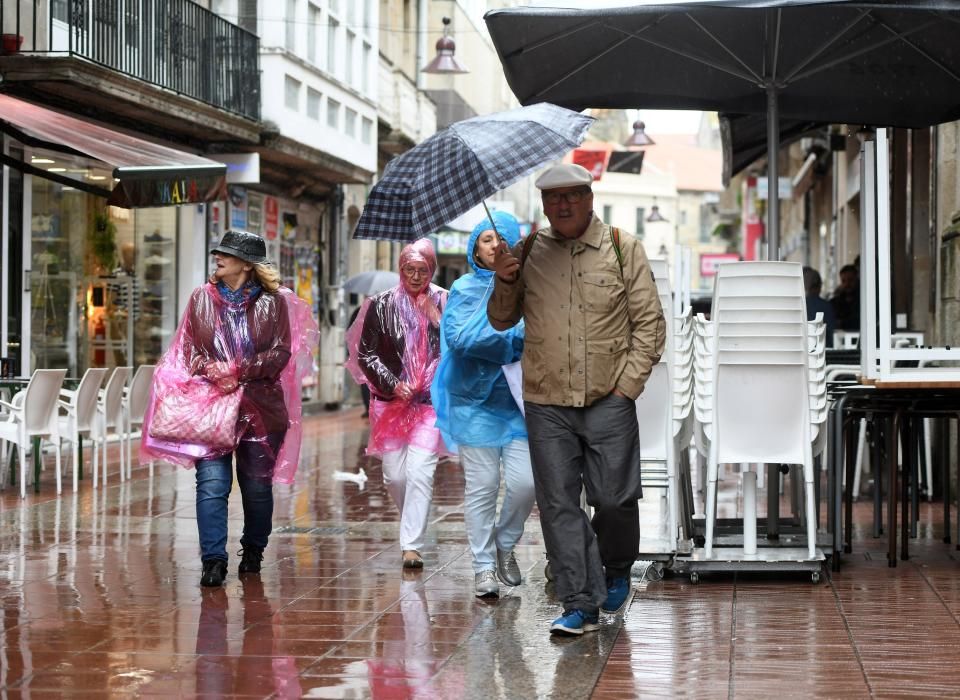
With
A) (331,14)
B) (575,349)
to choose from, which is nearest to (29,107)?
(575,349)

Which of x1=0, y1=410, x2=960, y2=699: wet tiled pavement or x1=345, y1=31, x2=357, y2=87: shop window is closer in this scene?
x1=0, y1=410, x2=960, y2=699: wet tiled pavement

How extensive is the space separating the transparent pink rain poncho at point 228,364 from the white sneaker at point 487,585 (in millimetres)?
1495

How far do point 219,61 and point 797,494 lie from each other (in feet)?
45.1

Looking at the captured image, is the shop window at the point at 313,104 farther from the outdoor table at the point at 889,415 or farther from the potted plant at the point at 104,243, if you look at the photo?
the outdoor table at the point at 889,415

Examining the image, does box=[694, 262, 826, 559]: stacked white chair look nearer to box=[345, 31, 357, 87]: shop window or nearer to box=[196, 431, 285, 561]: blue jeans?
box=[196, 431, 285, 561]: blue jeans

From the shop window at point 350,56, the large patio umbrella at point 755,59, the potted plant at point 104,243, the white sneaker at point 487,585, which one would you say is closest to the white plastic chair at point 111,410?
the large patio umbrella at point 755,59

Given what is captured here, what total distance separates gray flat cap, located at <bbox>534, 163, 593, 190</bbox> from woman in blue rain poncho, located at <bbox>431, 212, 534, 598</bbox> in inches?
28.8

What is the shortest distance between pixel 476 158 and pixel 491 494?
1743mm

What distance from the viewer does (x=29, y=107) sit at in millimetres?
13969

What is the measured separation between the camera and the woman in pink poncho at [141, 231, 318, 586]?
325 inches

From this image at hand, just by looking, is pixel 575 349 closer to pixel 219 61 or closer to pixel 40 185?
pixel 40 185

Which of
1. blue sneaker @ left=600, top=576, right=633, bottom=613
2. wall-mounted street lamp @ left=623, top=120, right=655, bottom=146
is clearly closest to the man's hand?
blue sneaker @ left=600, top=576, right=633, bottom=613

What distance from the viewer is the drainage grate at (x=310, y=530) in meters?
10.3

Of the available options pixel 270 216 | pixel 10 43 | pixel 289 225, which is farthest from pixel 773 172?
pixel 289 225
